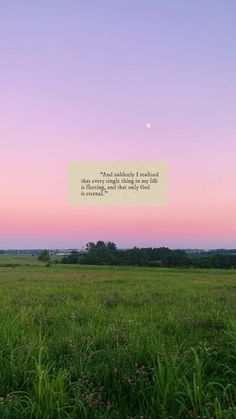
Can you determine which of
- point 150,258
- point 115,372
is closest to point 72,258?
point 150,258

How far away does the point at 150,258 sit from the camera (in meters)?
93.1

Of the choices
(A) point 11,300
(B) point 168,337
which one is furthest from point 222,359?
(A) point 11,300

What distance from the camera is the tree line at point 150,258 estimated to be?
7975 centimetres

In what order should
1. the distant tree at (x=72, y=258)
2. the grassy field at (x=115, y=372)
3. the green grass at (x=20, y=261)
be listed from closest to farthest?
the grassy field at (x=115, y=372), the green grass at (x=20, y=261), the distant tree at (x=72, y=258)

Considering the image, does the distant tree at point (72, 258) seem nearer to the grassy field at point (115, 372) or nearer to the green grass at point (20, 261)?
the green grass at point (20, 261)

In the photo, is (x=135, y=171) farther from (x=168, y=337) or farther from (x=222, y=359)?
(x=222, y=359)

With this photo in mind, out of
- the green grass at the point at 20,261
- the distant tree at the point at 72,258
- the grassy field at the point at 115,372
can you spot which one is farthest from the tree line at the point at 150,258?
the grassy field at the point at 115,372

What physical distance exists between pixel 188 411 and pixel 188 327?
3812 mm

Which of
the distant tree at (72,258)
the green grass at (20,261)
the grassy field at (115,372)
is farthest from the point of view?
the distant tree at (72,258)

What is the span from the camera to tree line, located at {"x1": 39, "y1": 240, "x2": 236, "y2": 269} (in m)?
79.8

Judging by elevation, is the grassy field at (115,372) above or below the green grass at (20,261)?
above

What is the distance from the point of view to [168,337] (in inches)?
244

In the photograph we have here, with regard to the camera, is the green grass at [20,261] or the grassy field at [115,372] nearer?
the grassy field at [115,372]

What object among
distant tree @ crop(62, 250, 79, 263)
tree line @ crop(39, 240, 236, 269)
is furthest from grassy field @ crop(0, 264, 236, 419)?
distant tree @ crop(62, 250, 79, 263)
